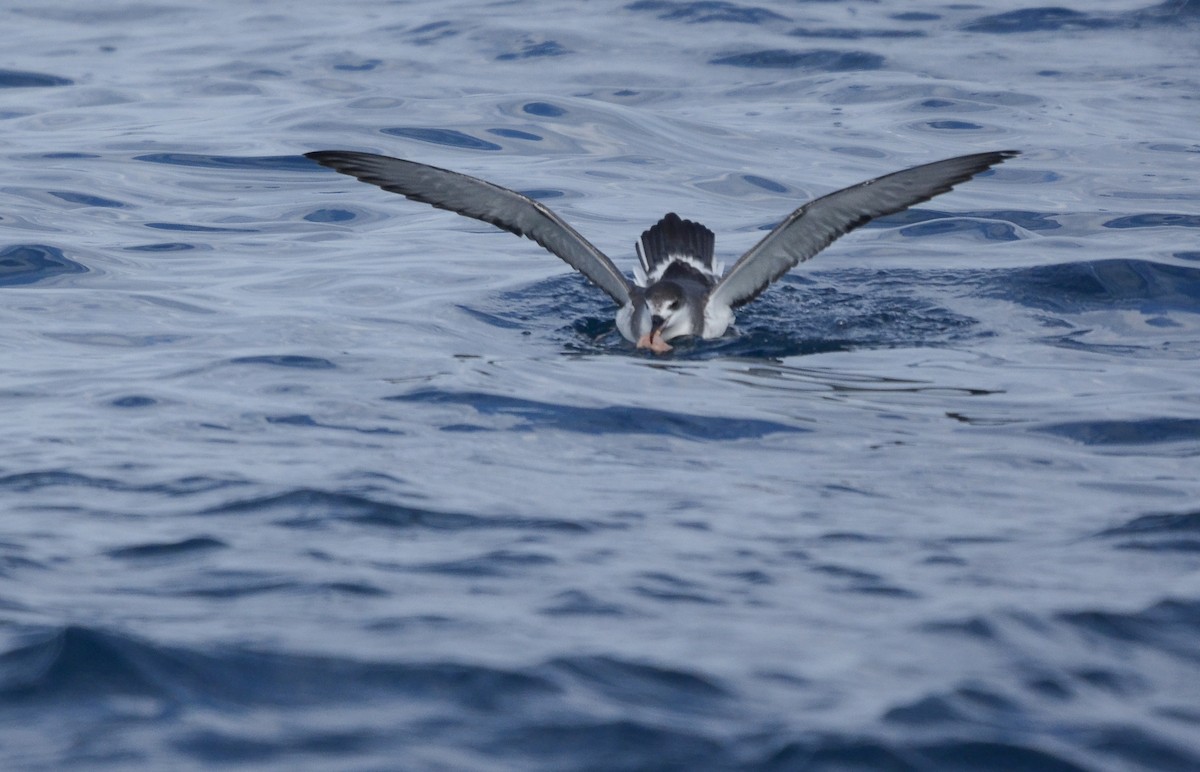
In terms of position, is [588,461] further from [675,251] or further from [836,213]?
[675,251]

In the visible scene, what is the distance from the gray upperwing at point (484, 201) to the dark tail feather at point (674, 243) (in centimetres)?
57

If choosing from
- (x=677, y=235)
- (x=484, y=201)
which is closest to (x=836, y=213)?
(x=677, y=235)

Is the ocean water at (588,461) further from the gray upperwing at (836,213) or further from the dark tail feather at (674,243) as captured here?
the dark tail feather at (674,243)

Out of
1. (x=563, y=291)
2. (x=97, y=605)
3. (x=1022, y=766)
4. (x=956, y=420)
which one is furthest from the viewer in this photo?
(x=563, y=291)

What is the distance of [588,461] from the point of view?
6.97 meters

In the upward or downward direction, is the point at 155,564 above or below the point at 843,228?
below

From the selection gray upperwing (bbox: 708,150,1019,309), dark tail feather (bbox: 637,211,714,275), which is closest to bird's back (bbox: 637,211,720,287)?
dark tail feather (bbox: 637,211,714,275)

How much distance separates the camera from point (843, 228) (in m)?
10.0

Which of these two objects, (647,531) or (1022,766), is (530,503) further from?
(1022,766)

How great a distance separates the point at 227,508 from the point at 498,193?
446 cm

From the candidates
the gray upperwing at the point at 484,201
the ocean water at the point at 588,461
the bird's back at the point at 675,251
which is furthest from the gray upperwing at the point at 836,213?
the gray upperwing at the point at 484,201

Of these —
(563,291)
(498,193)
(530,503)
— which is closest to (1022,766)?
(530,503)

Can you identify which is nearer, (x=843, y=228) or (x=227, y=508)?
(x=227, y=508)

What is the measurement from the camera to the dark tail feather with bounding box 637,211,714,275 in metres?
11.2
